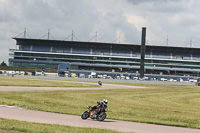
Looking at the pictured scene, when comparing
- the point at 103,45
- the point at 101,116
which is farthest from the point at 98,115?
the point at 103,45

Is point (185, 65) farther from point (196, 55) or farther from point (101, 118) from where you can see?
point (101, 118)

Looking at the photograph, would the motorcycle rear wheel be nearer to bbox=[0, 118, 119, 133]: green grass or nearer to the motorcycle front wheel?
the motorcycle front wheel

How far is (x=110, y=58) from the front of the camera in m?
174

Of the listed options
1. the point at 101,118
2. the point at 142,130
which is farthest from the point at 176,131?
the point at 101,118

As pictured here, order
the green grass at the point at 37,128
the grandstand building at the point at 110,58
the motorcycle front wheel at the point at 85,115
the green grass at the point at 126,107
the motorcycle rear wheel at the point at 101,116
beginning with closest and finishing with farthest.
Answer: the green grass at the point at 37,128
the motorcycle rear wheel at the point at 101,116
the motorcycle front wheel at the point at 85,115
the green grass at the point at 126,107
the grandstand building at the point at 110,58

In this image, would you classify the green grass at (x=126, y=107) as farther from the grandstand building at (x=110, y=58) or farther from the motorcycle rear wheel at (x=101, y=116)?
the grandstand building at (x=110, y=58)

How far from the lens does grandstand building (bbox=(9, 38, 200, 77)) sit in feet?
563

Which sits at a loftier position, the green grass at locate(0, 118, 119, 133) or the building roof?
the building roof

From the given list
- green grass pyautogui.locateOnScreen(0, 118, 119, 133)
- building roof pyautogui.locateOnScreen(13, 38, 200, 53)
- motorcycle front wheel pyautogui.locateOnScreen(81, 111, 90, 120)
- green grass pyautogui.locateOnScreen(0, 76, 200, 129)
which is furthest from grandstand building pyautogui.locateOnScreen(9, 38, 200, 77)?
green grass pyautogui.locateOnScreen(0, 118, 119, 133)

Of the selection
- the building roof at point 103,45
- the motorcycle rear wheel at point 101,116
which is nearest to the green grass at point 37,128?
the motorcycle rear wheel at point 101,116

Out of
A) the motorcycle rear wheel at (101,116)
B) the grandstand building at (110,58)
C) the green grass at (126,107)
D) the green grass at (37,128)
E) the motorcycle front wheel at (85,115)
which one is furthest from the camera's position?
the grandstand building at (110,58)

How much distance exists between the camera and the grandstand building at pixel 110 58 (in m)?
172

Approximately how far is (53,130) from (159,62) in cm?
16014

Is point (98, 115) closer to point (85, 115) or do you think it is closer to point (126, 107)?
point (85, 115)
